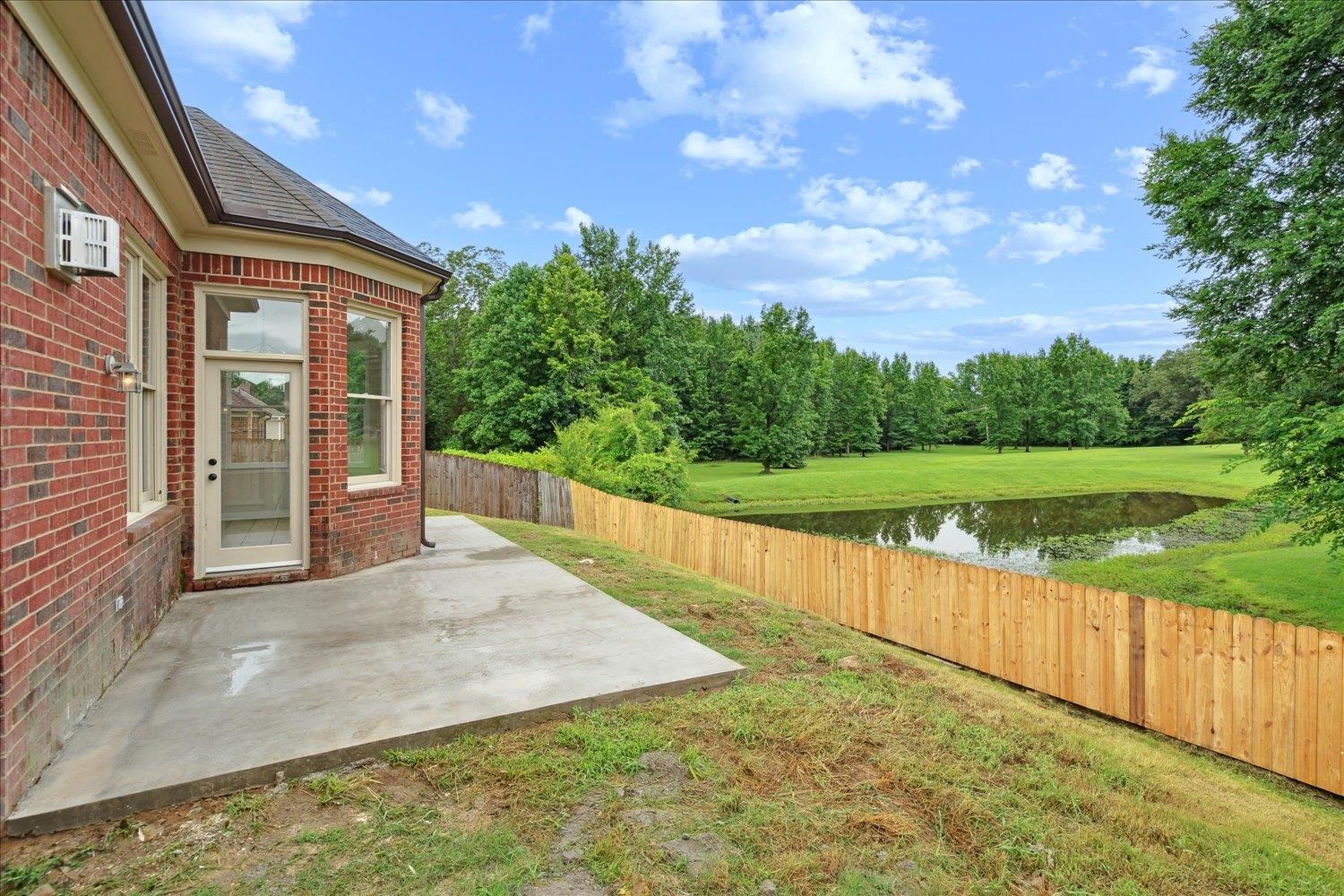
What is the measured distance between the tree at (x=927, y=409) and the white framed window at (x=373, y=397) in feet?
184

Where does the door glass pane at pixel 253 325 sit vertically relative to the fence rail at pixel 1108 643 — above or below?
above

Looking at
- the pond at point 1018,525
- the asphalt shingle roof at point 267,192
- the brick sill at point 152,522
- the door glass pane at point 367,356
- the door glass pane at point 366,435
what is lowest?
the pond at point 1018,525

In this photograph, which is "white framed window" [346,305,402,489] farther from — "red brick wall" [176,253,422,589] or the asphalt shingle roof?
the asphalt shingle roof

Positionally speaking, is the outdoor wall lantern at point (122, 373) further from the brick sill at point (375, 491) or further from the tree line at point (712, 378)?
the tree line at point (712, 378)

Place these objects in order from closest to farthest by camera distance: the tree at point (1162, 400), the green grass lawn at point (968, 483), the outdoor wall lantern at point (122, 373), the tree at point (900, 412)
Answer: the outdoor wall lantern at point (122, 373), the green grass lawn at point (968, 483), the tree at point (1162, 400), the tree at point (900, 412)

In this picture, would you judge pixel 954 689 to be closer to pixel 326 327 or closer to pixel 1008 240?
pixel 326 327

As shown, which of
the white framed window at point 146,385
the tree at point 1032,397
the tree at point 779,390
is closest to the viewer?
the white framed window at point 146,385

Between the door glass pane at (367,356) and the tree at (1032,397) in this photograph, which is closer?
the door glass pane at (367,356)

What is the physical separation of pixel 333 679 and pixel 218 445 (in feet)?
10.6

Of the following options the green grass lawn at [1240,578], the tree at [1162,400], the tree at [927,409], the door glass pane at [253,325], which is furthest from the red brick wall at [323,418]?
the tree at [1162,400]

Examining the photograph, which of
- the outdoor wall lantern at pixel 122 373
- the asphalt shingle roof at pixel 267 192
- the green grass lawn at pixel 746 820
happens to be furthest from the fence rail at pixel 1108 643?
the outdoor wall lantern at pixel 122 373

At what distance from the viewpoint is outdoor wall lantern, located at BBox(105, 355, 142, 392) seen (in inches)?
143

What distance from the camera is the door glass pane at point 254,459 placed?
5816 mm

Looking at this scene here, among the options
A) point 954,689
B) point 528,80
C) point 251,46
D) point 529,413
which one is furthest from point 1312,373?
point 529,413
